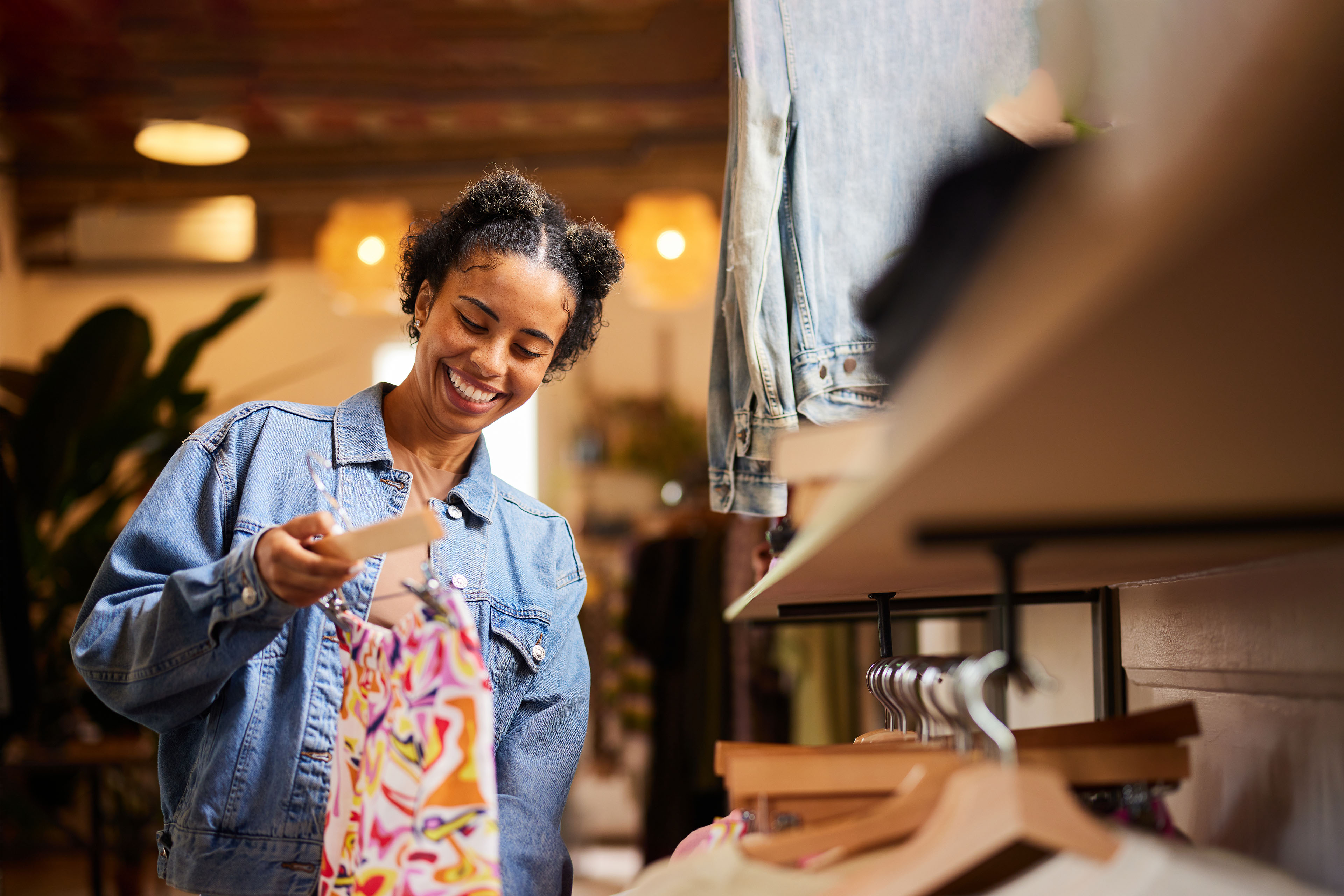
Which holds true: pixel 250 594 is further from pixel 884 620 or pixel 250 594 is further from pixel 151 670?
pixel 884 620

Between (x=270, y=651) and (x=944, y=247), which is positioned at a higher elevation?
(x=944, y=247)

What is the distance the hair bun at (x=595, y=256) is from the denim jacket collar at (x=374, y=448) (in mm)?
301

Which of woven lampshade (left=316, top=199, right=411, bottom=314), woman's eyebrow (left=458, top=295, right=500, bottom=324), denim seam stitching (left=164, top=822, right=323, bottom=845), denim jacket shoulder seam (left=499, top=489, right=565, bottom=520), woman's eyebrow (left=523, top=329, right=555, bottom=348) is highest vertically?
woven lampshade (left=316, top=199, right=411, bottom=314)

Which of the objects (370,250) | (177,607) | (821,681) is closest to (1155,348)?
(177,607)

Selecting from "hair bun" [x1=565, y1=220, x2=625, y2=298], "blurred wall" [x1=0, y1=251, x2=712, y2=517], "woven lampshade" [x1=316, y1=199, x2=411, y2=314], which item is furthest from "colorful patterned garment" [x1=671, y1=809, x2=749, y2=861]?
"blurred wall" [x1=0, y1=251, x2=712, y2=517]

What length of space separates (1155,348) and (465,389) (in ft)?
3.40

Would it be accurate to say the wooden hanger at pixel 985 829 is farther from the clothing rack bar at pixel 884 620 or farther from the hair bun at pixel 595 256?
the hair bun at pixel 595 256

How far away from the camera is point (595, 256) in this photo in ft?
4.89

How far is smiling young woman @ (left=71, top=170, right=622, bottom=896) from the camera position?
104cm

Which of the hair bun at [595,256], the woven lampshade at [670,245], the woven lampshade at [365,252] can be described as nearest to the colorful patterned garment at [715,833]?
the hair bun at [595,256]

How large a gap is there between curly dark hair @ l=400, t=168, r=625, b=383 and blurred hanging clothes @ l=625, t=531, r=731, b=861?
6.52 feet

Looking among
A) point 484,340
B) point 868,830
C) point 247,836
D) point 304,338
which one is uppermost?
point 304,338

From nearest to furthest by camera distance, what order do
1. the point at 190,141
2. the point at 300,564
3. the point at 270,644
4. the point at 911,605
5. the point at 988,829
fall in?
the point at 988,829
the point at 300,564
the point at 270,644
the point at 911,605
the point at 190,141

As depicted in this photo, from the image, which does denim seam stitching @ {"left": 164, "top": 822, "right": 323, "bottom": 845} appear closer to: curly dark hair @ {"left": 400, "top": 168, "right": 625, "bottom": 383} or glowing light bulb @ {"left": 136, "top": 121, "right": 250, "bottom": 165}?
curly dark hair @ {"left": 400, "top": 168, "right": 625, "bottom": 383}
